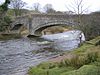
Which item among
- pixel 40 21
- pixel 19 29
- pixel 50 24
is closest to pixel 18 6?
pixel 19 29

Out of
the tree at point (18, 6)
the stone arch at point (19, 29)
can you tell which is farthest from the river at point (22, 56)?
Result: the tree at point (18, 6)

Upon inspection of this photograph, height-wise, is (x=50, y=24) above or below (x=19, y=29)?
above

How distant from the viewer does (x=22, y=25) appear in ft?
252

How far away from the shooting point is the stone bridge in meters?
59.3

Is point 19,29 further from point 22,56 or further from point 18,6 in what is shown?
point 22,56

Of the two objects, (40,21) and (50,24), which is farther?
(40,21)

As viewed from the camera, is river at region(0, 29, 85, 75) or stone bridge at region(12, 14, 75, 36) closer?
river at region(0, 29, 85, 75)

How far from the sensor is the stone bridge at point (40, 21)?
59338 mm

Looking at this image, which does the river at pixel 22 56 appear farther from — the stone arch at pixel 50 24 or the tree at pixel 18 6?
the tree at pixel 18 6

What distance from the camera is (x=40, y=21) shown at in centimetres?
6606

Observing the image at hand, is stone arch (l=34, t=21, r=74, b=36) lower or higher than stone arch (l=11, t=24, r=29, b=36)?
higher

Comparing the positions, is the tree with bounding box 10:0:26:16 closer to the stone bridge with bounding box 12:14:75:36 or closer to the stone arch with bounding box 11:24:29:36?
the stone arch with bounding box 11:24:29:36

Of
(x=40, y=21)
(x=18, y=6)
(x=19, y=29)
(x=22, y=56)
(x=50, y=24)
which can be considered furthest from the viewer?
(x=18, y=6)

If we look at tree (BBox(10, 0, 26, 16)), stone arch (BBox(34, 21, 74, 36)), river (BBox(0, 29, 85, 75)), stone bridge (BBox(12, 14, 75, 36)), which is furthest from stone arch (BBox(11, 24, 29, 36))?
river (BBox(0, 29, 85, 75))
